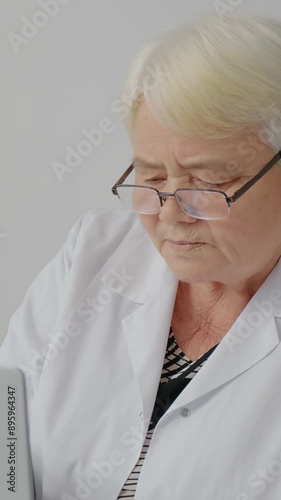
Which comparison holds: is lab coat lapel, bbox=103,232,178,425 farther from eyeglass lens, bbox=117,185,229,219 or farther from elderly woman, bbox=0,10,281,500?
eyeglass lens, bbox=117,185,229,219

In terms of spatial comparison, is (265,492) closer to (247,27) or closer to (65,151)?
(247,27)

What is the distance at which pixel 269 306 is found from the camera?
1.34m

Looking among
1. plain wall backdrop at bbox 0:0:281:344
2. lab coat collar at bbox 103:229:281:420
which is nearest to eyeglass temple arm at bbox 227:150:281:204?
lab coat collar at bbox 103:229:281:420

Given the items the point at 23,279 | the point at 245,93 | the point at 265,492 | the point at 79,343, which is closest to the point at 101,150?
the point at 23,279

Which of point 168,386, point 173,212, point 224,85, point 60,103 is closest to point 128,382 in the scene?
point 168,386

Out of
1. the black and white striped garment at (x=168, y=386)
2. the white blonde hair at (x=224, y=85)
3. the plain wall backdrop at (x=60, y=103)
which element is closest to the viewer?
the white blonde hair at (x=224, y=85)

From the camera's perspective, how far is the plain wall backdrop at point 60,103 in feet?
6.09

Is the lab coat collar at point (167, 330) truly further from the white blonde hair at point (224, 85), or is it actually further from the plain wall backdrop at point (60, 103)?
the plain wall backdrop at point (60, 103)

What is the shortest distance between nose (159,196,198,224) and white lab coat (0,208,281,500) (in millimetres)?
178

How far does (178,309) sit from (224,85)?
0.42 m

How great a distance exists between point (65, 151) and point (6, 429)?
75 centimetres

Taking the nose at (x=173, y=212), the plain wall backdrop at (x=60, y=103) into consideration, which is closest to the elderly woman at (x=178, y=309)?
the nose at (x=173, y=212)

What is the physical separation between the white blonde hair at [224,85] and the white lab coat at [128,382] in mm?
259

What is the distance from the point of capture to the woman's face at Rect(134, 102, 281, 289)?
124 cm
